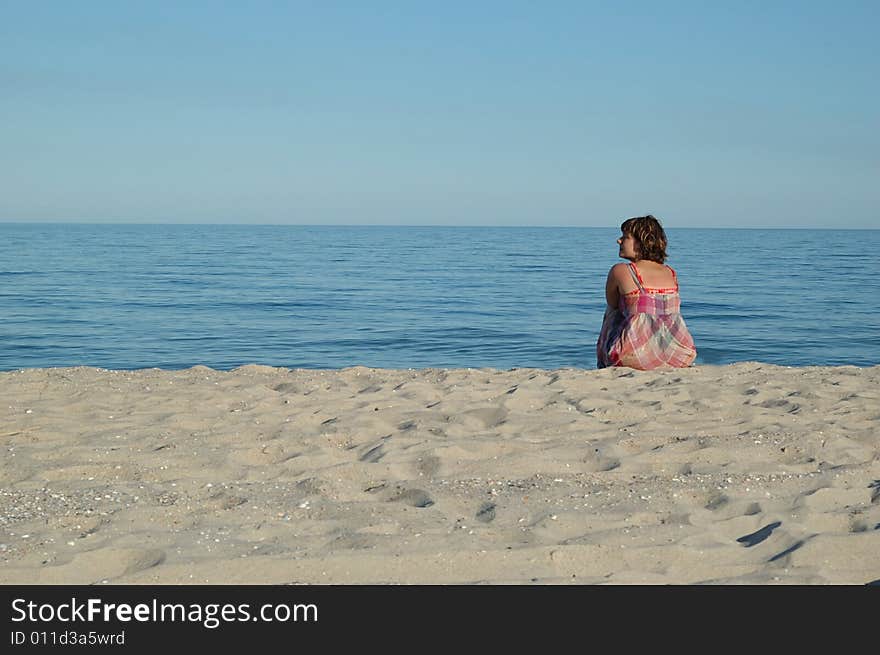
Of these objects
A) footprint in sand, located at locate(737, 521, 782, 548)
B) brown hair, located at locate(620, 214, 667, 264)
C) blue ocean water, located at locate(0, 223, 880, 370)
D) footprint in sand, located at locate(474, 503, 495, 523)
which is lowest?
blue ocean water, located at locate(0, 223, 880, 370)

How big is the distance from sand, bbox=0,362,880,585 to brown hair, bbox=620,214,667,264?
4.39 ft

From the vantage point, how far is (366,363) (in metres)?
13.5

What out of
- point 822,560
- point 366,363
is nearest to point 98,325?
point 366,363

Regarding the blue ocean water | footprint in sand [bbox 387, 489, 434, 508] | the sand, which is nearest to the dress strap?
the sand

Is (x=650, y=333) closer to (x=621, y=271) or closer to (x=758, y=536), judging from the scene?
(x=621, y=271)

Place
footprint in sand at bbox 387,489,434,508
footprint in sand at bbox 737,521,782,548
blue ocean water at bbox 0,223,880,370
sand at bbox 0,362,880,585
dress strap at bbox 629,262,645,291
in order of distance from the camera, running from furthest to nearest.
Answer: blue ocean water at bbox 0,223,880,370
dress strap at bbox 629,262,645,291
footprint in sand at bbox 387,489,434,508
footprint in sand at bbox 737,521,782,548
sand at bbox 0,362,880,585

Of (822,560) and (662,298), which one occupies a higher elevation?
(662,298)

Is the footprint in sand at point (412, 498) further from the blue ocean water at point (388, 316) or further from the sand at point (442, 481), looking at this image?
the blue ocean water at point (388, 316)

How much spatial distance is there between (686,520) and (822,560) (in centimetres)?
62

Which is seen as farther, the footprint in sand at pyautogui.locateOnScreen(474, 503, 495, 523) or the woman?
the woman

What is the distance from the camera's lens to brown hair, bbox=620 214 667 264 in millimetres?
7926

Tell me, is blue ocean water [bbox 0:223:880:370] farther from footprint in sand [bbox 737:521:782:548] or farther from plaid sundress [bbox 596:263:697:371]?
footprint in sand [bbox 737:521:782:548]

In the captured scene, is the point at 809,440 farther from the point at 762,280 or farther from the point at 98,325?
the point at 762,280

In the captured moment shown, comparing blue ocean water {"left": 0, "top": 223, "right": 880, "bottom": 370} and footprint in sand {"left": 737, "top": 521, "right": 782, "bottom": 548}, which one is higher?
footprint in sand {"left": 737, "top": 521, "right": 782, "bottom": 548}
